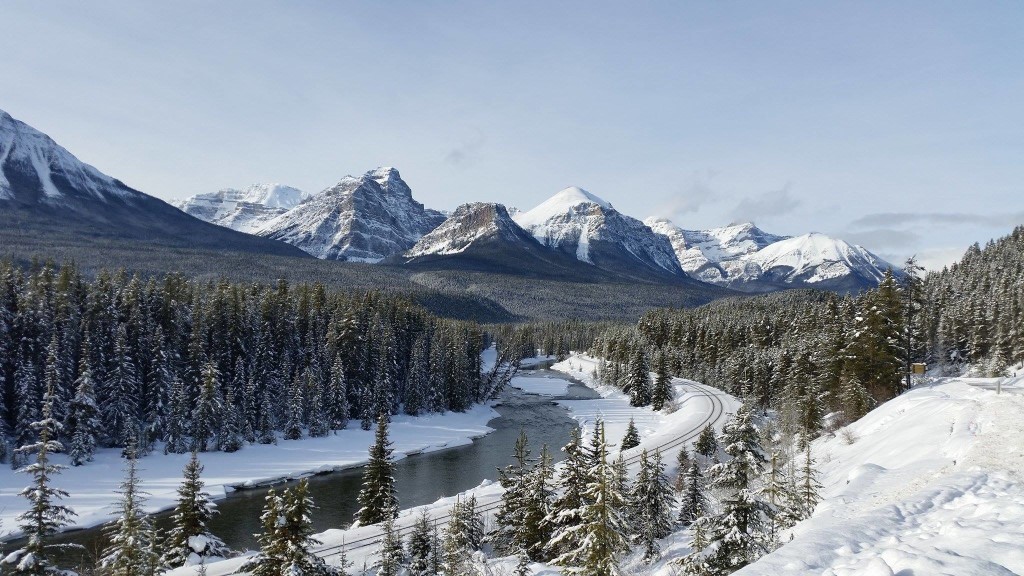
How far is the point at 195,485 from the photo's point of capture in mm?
27125

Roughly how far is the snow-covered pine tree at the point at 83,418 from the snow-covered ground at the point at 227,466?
3.97ft

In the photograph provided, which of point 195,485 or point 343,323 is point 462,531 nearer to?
point 195,485

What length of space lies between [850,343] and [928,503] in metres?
41.6

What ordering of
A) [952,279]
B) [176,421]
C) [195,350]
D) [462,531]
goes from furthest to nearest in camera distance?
[952,279] → [195,350] → [176,421] → [462,531]

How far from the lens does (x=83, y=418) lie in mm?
52219

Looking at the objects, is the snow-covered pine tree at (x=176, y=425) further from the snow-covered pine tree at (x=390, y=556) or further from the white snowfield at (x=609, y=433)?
the snow-covered pine tree at (x=390, y=556)

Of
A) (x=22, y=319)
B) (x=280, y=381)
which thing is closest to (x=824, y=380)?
(x=280, y=381)

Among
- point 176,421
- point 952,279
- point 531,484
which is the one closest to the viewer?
point 531,484

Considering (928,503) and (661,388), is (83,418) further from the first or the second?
(661,388)

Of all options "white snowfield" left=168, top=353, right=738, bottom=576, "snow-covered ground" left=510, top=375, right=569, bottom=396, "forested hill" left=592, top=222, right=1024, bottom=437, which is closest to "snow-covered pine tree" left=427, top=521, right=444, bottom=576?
"white snowfield" left=168, top=353, right=738, bottom=576

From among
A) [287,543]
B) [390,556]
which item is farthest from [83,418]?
[287,543]

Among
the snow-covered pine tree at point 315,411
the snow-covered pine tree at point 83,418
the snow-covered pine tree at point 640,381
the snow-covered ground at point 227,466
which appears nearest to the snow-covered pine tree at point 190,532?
the snow-covered ground at point 227,466

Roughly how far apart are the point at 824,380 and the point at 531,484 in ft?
140

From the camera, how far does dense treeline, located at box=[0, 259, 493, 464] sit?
54.2 m
